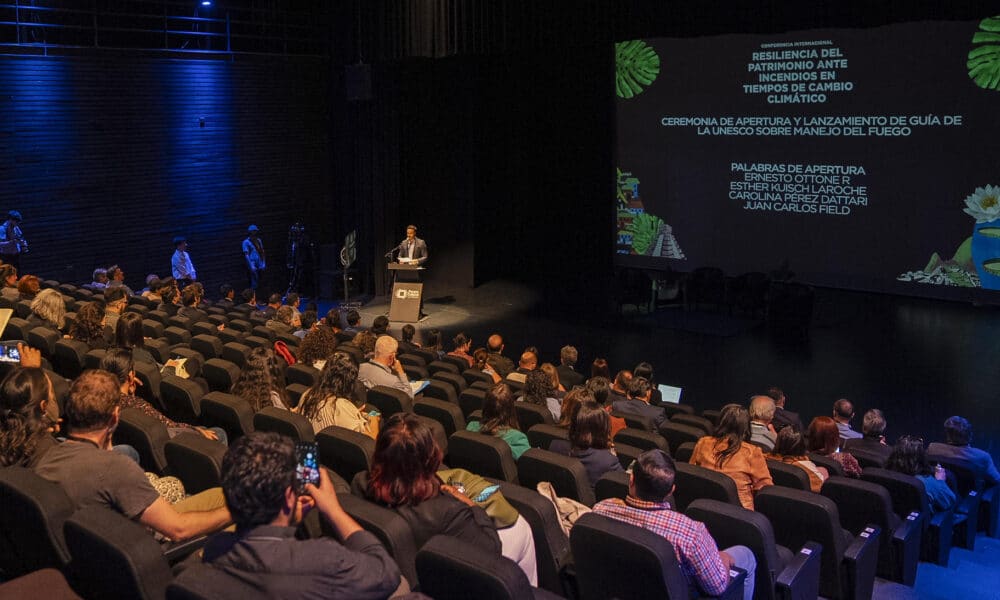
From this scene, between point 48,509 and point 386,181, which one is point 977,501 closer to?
point 48,509

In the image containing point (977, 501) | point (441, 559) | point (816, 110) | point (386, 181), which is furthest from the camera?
point (386, 181)

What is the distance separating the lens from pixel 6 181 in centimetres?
1212

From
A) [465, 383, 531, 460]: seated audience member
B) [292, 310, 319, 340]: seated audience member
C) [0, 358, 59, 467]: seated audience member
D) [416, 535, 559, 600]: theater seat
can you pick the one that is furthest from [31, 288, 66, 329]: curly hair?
[416, 535, 559, 600]: theater seat

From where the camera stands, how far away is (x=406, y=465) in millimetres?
2961

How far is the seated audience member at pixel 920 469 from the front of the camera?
17.5ft

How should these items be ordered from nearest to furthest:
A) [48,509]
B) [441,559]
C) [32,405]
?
[441,559], [48,509], [32,405]

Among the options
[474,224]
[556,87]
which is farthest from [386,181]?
[556,87]

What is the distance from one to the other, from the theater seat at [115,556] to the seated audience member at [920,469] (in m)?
4.27

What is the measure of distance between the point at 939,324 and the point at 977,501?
6.35m

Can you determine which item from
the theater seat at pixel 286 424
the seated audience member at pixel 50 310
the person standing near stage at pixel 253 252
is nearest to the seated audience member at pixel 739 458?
the theater seat at pixel 286 424

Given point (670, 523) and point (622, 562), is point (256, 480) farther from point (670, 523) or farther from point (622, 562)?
point (670, 523)

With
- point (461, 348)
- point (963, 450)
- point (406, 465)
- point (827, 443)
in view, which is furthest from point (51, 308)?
point (963, 450)

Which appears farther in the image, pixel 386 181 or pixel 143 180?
pixel 386 181

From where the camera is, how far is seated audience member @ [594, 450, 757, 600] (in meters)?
3.14
